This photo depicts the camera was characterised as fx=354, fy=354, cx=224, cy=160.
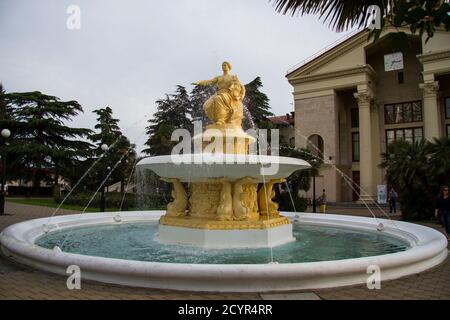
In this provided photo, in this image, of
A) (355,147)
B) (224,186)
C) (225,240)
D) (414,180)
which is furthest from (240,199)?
(355,147)

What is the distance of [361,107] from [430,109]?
5.82 meters

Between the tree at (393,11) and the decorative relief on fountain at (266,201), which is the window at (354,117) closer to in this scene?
the decorative relief on fountain at (266,201)

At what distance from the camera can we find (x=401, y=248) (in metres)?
7.17

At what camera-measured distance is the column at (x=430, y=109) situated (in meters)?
31.0

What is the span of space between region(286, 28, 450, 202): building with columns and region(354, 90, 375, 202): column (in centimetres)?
9

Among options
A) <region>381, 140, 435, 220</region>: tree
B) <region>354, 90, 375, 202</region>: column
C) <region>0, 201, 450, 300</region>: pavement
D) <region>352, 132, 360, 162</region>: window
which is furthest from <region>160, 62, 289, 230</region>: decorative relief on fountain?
<region>352, 132, 360, 162</region>: window

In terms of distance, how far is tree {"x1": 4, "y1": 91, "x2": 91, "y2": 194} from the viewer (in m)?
34.3

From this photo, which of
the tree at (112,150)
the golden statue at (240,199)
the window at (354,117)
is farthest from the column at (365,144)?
the golden statue at (240,199)

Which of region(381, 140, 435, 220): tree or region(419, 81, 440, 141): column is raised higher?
region(419, 81, 440, 141): column

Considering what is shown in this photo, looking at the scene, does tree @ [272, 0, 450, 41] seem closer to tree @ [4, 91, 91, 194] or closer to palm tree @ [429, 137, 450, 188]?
palm tree @ [429, 137, 450, 188]

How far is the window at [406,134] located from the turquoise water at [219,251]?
29.4 metres

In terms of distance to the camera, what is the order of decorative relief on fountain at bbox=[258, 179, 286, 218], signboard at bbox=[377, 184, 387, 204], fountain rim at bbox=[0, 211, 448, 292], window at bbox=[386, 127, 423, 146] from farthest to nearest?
1. window at bbox=[386, 127, 423, 146]
2. signboard at bbox=[377, 184, 387, 204]
3. decorative relief on fountain at bbox=[258, 179, 286, 218]
4. fountain rim at bbox=[0, 211, 448, 292]

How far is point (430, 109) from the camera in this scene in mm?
31391
